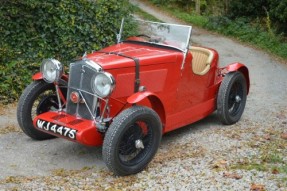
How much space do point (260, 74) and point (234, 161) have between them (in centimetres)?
609

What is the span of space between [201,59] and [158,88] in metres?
1.48

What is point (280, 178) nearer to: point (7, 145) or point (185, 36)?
point (185, 36)

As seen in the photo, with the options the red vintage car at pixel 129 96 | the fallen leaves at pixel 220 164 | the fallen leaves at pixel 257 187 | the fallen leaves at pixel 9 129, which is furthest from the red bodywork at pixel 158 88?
the fallen leaves at pixel 257 187

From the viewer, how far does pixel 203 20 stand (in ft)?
62.6

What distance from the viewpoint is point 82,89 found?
581 centimetres

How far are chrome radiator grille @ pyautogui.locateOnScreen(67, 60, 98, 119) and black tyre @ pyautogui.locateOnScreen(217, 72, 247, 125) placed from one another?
2205 mm

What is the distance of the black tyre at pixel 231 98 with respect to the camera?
711 cm

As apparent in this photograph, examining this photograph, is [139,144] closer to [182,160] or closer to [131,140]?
[131,140]

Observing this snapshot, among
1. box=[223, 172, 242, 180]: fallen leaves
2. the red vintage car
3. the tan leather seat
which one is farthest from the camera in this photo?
the tan leather seat

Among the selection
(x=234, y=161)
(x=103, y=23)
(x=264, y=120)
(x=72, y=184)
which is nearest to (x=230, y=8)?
(x=103, y=23)

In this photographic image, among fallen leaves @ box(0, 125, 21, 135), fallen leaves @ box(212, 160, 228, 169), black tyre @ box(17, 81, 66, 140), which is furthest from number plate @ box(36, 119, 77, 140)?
fallen leaves @ box(212, 160, 228, 169)

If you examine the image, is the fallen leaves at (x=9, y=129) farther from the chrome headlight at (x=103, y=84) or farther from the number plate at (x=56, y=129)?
the chrome headlight at (x=103, y=84)

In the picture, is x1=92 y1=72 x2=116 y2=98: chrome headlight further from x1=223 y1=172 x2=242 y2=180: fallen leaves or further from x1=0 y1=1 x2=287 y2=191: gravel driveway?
x1=223 y1=172 x2=242 y2=180: fallen leaves

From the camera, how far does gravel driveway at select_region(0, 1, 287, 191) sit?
16.9 ft
